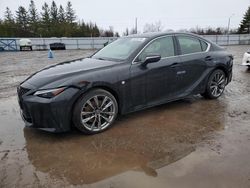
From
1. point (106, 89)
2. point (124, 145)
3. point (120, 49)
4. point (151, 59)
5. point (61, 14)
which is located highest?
point (61, 14)

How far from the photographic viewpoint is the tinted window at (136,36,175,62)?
4.38 m

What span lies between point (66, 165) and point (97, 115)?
108 cm

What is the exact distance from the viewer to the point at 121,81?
13.2ft

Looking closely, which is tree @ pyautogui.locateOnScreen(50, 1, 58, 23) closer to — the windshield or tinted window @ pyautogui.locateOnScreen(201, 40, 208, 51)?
the windshield

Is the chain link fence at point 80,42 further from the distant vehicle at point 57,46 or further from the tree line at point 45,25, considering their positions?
the tree line at point 45,25

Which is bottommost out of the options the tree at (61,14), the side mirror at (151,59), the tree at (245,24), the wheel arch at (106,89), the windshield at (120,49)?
the wheel arch at (106,89)

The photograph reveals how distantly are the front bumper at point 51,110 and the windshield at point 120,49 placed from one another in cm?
126

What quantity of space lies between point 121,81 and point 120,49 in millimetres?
979

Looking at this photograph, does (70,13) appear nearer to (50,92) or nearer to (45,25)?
(45,25)

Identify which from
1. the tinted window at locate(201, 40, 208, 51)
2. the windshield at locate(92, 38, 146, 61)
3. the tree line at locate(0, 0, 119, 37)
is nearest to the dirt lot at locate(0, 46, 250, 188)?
the windshield at locate(92, 38, 146, 61)

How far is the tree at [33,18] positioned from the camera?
205 ft

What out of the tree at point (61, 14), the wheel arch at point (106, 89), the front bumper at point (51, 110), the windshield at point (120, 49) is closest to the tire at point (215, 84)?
the windshield at point (120, 49)

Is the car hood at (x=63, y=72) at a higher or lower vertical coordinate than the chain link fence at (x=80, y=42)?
higher

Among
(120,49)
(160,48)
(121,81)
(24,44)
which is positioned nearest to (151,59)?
(160,48)
